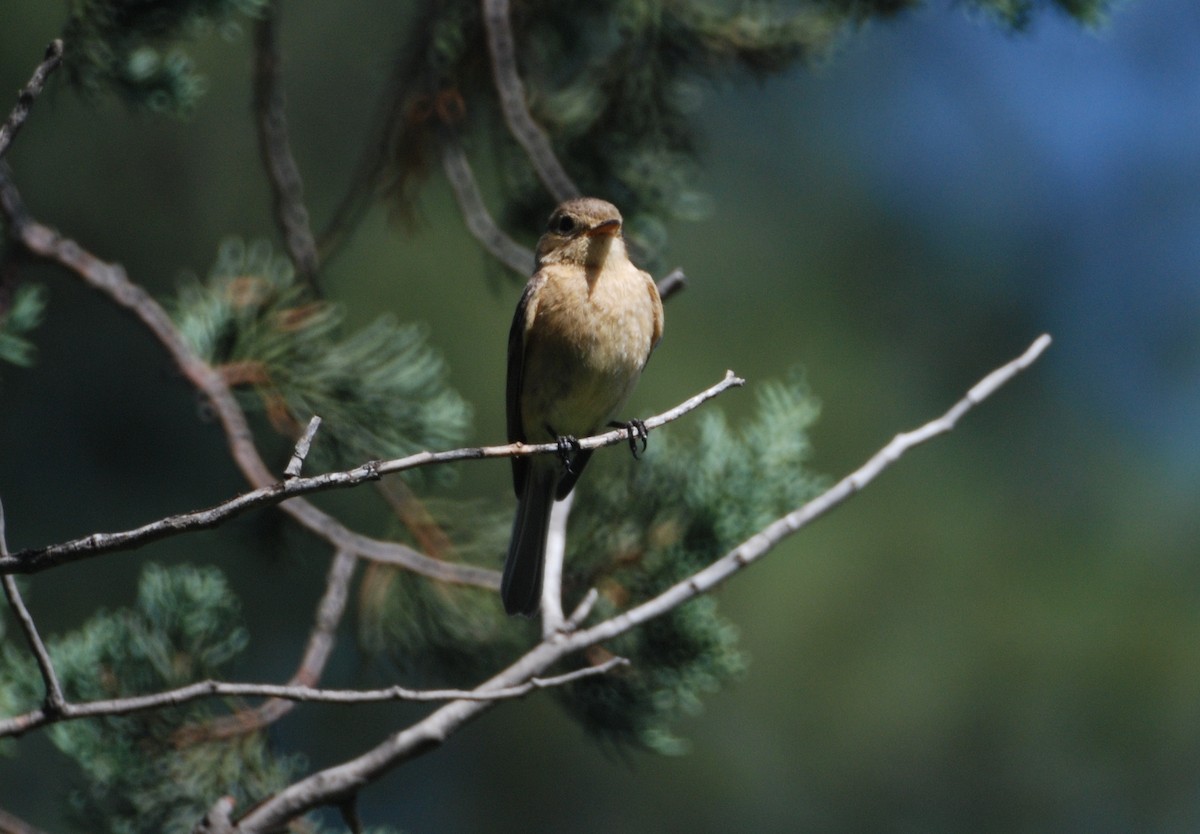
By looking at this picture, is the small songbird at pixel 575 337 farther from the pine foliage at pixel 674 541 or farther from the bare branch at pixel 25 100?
the bare branch at pixel 25 100

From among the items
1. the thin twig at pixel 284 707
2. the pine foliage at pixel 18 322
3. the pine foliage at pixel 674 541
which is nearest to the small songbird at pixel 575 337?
the pine foliage at pixel 674 541

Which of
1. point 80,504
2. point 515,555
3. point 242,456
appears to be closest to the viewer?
point 242,456

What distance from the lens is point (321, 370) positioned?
3.08 metres

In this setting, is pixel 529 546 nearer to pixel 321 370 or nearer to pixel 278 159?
pixel 321 370

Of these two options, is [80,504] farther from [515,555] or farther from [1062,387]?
[1062,387]

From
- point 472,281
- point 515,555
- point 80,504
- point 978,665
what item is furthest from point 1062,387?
point 515,555

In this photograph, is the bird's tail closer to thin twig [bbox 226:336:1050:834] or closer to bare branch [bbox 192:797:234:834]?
thin twig [bbox 226:336:1050:834]

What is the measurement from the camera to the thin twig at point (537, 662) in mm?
2279

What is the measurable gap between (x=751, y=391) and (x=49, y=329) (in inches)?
128

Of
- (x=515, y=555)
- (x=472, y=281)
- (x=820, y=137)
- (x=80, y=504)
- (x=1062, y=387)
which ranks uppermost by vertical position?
(x=820, y=137)

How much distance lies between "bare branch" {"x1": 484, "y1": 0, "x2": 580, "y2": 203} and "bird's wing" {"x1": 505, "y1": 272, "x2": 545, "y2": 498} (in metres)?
0.41

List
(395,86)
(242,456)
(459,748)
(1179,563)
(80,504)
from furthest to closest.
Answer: (1179,563) < (459,748) < (80,504) < (395,86) < (242,456)

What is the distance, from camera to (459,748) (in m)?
7.29

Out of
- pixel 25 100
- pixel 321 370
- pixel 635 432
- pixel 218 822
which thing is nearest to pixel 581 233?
pixel 635 432
